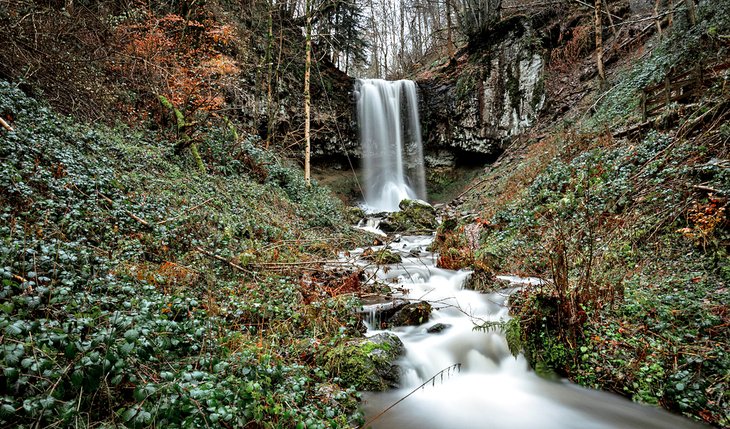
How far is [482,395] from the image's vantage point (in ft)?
13.7

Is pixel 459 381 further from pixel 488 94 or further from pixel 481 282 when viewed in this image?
pixel 488 94

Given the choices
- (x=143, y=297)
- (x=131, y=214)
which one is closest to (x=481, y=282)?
(x=143, y=297)

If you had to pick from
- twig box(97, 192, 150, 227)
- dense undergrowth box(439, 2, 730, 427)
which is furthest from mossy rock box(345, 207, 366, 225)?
twig box(97, 192, 150, 227)

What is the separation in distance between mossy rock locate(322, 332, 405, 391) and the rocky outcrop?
1538cm

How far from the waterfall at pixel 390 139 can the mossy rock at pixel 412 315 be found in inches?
578

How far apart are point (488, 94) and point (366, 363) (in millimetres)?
17156

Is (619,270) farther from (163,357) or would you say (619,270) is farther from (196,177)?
(196,177)

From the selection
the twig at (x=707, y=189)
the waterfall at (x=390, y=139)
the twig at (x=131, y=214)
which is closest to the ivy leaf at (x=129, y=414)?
the twig at (x=131, y=214)

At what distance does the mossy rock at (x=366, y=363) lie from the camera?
3812 millimetres

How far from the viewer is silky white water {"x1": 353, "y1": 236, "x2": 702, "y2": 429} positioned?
3515 millimetres

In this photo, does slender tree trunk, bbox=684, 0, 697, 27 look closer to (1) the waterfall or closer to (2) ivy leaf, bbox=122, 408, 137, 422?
(1) the waterfall

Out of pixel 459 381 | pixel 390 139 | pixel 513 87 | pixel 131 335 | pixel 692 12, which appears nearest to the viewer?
pixel 131 335

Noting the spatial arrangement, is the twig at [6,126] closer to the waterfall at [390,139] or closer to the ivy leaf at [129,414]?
the ivy leaf at [129,414]

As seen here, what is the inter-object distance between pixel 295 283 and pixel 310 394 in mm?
2222
